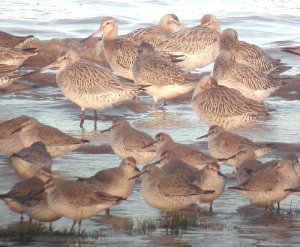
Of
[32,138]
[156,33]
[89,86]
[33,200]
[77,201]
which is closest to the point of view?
[77,201]

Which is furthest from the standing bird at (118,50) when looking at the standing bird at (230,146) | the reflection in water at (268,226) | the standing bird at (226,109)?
the reflection in water at (268,226)

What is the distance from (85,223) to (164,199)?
866 millimetres

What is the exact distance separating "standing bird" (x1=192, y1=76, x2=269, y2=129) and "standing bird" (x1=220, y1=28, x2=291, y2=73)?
3.13 metres

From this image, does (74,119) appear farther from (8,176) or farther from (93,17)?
(93,17)

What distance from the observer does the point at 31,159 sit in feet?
39.6

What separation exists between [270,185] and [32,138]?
11.3ft

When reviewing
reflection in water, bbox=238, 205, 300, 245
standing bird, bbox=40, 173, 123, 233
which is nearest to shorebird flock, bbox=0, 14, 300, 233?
standing bird, bbox=40, 173, 123, 233

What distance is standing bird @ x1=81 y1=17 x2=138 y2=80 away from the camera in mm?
18859

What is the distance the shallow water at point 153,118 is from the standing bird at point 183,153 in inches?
18.1

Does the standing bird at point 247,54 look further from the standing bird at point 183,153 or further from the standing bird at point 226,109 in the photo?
the standing bird at point 183,153

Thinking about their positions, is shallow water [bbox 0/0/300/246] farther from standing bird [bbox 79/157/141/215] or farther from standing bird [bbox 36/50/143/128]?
standing bird [bbox 36/50/143/128]

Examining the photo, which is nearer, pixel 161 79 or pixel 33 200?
pixel 33 200

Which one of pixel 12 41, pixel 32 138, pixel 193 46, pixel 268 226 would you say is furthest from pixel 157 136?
pixel 12 41

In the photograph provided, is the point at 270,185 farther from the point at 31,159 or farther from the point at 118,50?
the point at 118,50
